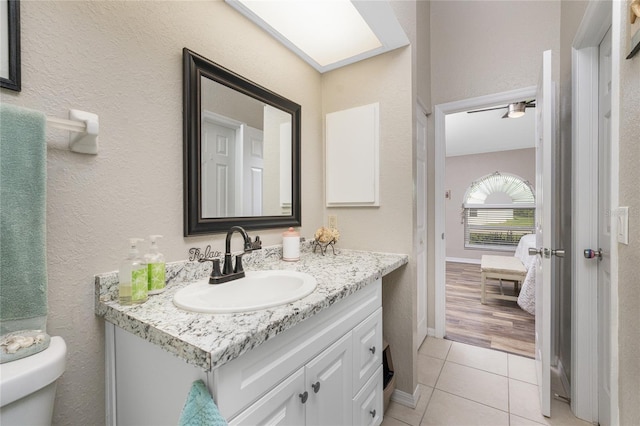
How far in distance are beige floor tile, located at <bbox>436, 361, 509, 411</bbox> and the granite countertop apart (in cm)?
119

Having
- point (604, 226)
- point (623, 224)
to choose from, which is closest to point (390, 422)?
point (623, 224)

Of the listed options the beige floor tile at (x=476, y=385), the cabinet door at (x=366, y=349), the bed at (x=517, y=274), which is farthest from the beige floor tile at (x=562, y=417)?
the bed at (x=517, y=274)

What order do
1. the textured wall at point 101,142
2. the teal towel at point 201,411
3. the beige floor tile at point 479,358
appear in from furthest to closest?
the beige floor tile at point 479,358 < the textured wall at point 101,142 < the teal towel at point 201,411

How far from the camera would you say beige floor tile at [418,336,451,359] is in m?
2.22

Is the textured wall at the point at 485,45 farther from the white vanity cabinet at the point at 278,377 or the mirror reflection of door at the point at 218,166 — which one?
the mirror reflection of door at the point at 218,166

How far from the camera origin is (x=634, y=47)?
2.57 feet

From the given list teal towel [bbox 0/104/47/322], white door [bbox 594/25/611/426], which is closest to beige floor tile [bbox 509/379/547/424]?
white door [bbox 594/25/611/426]

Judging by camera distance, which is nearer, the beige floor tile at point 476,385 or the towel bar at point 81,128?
the towel bar at point 81,128

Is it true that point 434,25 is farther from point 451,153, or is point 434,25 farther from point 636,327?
point 451,153

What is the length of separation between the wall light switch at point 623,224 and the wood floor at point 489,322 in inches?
70.1

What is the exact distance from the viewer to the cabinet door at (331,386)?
891 mm

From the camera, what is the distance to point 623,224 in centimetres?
88

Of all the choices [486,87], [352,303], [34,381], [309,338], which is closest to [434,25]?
[486,87]

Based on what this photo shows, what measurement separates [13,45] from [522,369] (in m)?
3.07
